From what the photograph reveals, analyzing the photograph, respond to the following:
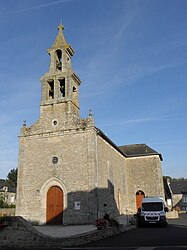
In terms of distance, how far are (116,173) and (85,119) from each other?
24.1 feet

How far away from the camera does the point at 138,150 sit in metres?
29.6

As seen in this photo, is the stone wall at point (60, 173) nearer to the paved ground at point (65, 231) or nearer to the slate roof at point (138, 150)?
Answer: the paved ground at point (65, 231)

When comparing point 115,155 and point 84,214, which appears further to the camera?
point 115,155

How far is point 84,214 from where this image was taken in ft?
53.8

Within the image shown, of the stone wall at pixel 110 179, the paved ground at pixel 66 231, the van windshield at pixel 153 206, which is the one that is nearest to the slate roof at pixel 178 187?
the stone wall at pixel 110 179

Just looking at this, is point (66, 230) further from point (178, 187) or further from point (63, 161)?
point (178, 187)

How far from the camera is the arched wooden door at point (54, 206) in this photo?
683 inches

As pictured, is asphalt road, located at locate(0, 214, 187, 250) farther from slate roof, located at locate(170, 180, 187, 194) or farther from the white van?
slate roof, located at locate(170, 180, 187, 194)

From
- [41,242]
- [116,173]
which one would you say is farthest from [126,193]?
[41,242]

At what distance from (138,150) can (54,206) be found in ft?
47.5

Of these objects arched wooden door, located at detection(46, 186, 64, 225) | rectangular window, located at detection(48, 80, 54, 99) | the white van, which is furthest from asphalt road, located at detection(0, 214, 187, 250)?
rectangular window, located at detection(48, 80, 54, 99)

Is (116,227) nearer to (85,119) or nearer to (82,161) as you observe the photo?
(82,161)

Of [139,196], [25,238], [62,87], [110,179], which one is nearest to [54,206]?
[110,179]

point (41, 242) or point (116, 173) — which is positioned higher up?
point (116, 173)
